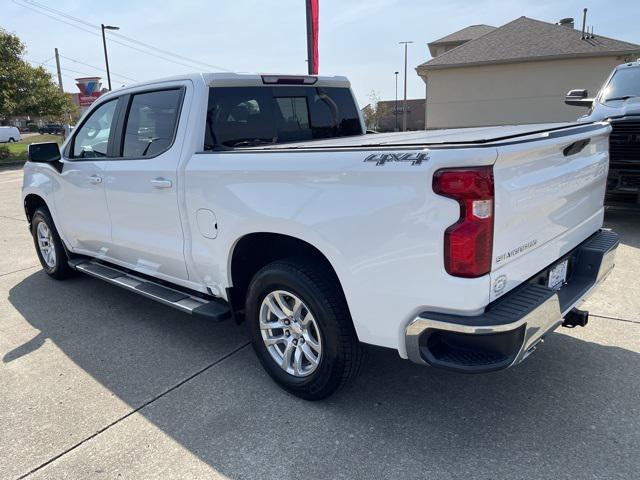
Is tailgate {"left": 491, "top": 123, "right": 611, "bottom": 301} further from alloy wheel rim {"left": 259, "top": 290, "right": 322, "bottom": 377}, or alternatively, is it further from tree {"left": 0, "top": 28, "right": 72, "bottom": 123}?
tree {"left": 0, "top": 28, "right": 72, "bottom": 123}

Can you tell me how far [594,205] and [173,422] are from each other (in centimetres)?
297

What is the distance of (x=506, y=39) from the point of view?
23344mm

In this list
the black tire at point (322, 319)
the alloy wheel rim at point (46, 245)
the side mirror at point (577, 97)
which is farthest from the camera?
the side mirror at point (577, 97)

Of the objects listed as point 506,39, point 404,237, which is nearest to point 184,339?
point 404,237

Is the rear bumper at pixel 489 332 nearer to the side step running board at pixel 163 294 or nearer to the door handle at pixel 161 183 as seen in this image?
the side step running board at pixel 163 294

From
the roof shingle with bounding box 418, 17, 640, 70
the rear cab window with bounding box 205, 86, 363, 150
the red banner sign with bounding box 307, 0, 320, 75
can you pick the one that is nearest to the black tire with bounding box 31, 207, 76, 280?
the rear cab window with bounding box 205, 86, 363, 150

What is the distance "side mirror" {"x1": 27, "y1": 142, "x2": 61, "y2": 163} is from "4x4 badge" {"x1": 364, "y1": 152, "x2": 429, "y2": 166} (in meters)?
3.70

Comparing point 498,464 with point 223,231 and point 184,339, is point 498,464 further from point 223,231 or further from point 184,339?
point 184,339

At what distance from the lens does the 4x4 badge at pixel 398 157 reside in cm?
219

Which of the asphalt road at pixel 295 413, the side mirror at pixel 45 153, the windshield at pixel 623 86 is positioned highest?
the windshield at pixel 623 86

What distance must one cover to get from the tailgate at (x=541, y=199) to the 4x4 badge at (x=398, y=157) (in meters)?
0.32

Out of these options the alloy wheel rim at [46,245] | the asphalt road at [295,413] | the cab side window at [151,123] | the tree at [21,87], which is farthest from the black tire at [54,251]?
the tree at [21,87]

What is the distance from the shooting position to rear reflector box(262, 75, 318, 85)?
3898 millimetres

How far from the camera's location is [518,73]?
22.1 meters
